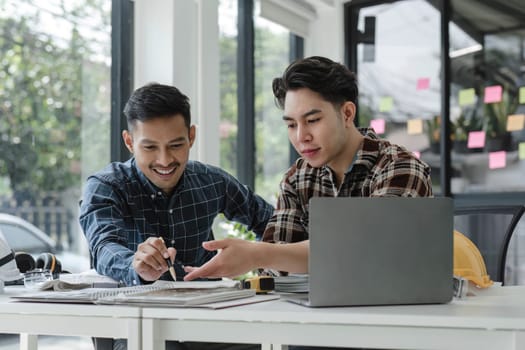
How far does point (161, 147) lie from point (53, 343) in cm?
140

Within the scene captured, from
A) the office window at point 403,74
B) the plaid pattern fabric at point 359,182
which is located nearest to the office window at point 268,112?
the office window at point 403,74

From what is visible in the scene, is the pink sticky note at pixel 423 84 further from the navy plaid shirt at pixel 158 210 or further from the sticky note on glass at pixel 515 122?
the navy plaid shirt at pixel 158 210

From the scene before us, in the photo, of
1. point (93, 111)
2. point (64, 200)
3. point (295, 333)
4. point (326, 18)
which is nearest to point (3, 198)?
point (64, 200)

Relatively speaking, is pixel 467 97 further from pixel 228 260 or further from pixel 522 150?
pixel 228 260

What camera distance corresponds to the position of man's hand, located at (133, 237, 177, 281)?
145 centimetres

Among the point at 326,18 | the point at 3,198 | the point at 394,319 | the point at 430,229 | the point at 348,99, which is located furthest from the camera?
the point at 326,18

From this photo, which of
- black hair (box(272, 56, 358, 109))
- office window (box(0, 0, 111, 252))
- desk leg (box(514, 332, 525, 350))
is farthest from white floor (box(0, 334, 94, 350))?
desk leg (box(514, 332, 525, 350))

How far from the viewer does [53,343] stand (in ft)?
9.71

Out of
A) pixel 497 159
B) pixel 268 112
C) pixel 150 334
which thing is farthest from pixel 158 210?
pixel 497 159

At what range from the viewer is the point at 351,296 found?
3.88 feet

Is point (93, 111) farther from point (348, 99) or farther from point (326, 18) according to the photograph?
point (326, 18)

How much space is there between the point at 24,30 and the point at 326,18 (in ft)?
8.87

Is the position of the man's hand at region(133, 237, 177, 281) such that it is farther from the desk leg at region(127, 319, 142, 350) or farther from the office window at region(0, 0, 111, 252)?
the office window at region(0, 0, 111, 252)

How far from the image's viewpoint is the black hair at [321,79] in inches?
68.8
